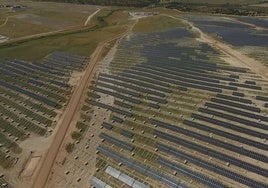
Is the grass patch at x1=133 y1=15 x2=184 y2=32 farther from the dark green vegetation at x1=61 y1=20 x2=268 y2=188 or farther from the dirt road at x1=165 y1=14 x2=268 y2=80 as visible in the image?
the dark green vegetation at x1=61 y1=20 x2=268 y2=188

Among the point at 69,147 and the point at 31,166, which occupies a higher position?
the point at 69,147

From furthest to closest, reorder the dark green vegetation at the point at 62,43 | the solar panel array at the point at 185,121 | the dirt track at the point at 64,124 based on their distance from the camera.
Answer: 1. the dark green vegetation at the point at 62,43
2. the dirt track at the point at 64,124
3. the solar panel array at the point at 185,121

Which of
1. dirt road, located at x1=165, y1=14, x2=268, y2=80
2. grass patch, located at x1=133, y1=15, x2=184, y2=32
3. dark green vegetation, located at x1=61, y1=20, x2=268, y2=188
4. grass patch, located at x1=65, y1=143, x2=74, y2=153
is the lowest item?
grass patch, located at x1=65, y1=143, x2=74, y2=153

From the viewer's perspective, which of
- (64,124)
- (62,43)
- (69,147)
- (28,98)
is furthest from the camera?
(62,43)

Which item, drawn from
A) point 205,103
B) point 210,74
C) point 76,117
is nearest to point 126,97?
point 76,117

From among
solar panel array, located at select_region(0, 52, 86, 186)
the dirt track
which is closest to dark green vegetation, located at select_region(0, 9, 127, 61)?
solar panel array, located at select_region(0, 52, 86, 186)

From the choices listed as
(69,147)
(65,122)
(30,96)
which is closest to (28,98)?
(30,96)

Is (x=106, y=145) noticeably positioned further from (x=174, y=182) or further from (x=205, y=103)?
(x=205, y=103)

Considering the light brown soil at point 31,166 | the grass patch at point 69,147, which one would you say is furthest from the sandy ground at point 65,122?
the grass patch at point 69,147

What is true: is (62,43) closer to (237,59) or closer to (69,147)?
(237,59)

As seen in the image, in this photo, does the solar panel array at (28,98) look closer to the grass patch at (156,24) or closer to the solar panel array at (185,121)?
the solar panel array at (185,121)

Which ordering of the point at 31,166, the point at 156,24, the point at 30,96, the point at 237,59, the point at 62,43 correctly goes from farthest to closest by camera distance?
the point at 156,24
the point at 62,43
the point at 237,59
the point at 30,96
the point at 31,166

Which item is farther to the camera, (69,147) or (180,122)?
(180,122)
